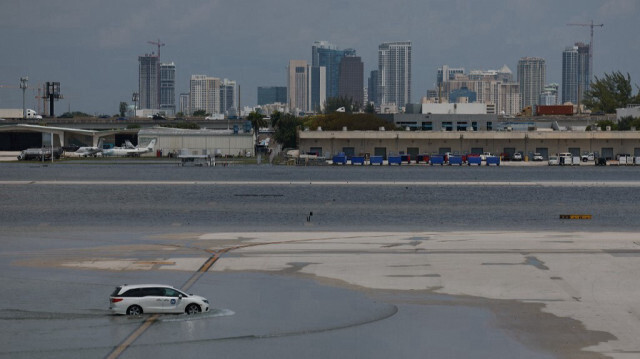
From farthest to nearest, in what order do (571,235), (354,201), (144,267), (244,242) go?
(354,201) → (571,235) → (244,242) → (144,267)

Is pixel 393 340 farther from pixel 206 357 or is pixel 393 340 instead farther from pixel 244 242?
pixel 244 242

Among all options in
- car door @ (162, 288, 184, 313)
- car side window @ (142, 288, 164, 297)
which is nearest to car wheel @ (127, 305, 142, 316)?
car side window @ (142, 288, 164, 297)

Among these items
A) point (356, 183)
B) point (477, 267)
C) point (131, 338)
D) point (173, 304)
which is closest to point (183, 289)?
point (173, 304)

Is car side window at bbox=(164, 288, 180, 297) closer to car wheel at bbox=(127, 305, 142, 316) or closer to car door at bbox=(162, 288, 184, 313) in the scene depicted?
car door at bbox=(162, 288, 184, 313)

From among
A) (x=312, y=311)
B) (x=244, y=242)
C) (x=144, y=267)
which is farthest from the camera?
(x=244, y=242)

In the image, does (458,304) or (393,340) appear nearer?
(393,340)

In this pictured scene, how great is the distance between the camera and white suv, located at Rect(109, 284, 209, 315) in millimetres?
39531

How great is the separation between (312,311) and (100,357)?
431 inches

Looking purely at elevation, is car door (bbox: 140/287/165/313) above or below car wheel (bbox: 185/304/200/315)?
above

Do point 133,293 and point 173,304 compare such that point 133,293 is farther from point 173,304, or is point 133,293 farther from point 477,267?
point 477,267

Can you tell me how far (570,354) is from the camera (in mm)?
34344

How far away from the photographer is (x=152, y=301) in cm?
3972

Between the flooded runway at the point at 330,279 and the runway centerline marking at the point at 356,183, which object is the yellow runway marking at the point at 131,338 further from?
the runway centerline marking at the point at 356,183

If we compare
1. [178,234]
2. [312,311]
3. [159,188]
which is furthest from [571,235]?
[159,188]
